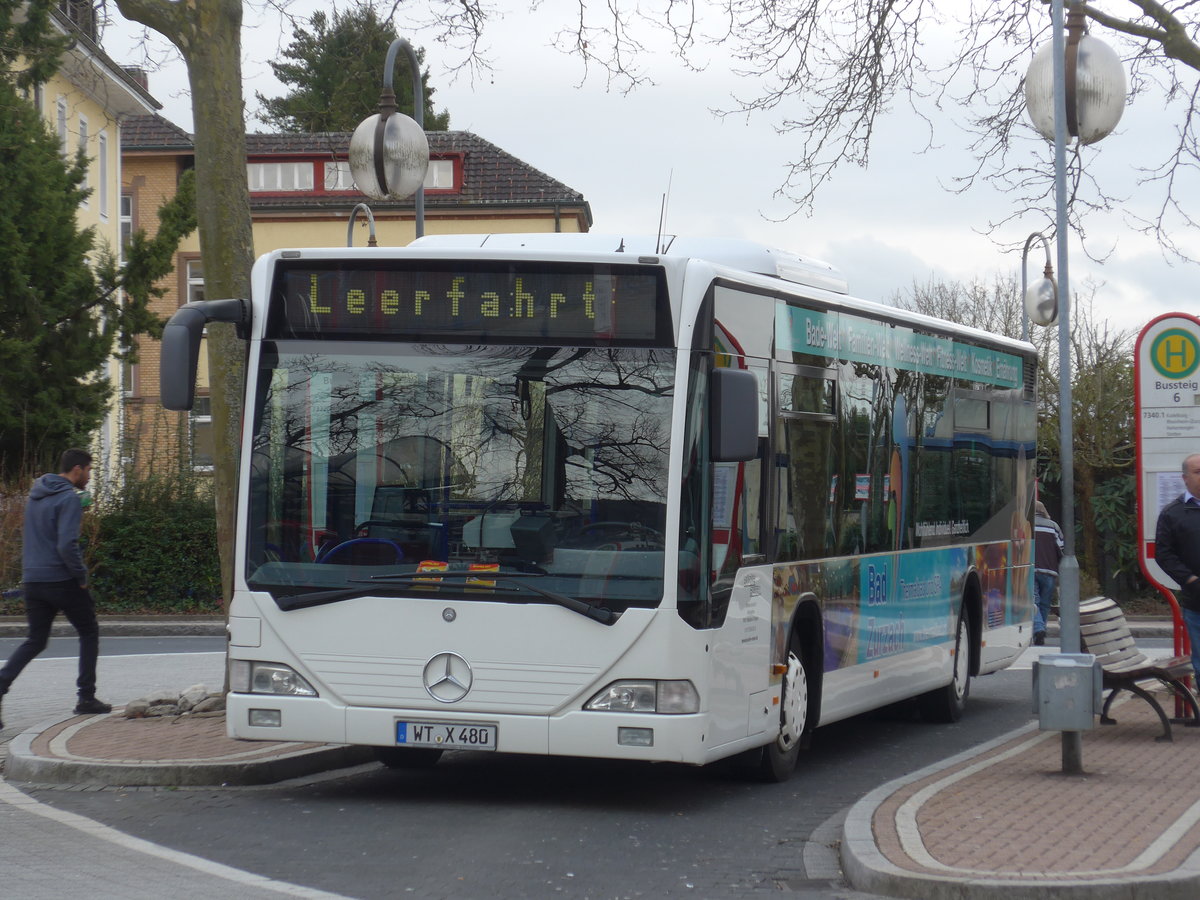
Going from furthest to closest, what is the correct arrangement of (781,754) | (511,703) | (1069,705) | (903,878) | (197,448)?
(197,448) → (781,754) → (1069,705) → (511,703) → (903,878)

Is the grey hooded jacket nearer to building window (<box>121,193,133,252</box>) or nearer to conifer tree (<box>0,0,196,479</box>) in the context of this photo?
→ conifer tree (<box>0,0,196,479</box>)

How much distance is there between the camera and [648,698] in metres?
9.07

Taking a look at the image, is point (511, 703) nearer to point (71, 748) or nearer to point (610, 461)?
point (610, 461)

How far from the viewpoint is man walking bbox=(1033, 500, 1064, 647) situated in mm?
23359

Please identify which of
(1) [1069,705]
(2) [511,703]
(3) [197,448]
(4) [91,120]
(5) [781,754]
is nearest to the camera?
(2) [511,703]

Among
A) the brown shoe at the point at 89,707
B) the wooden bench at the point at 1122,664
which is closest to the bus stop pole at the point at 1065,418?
the wooden bench at the point at 1122,664

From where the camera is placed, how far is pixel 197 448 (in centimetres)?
2817

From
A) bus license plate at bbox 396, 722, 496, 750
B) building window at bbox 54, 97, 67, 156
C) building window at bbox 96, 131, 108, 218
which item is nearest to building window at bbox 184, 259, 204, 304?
building window at bbox 96, 131, 108, 218

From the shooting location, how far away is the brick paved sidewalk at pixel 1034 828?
7023 mm

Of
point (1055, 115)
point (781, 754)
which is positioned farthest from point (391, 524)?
point (1055, 115)

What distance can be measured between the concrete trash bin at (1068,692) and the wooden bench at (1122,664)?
250 centimetres

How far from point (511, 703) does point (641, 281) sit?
2262mm

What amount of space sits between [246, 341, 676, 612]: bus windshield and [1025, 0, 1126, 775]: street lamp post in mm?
2471

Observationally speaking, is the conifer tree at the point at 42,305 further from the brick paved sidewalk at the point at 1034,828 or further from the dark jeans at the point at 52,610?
the brick paved sidewalk at the point at 1034,828
